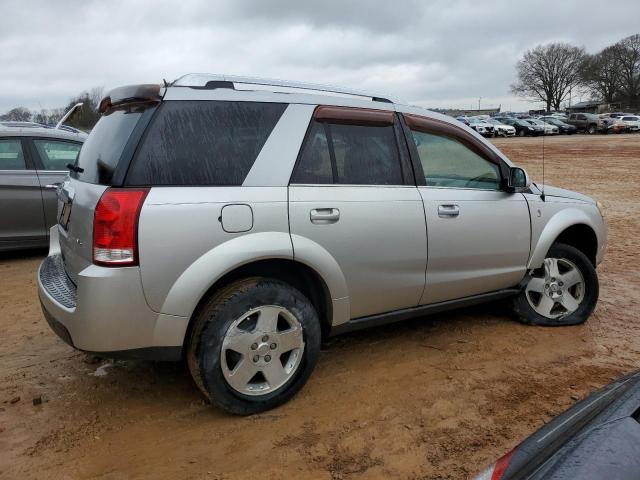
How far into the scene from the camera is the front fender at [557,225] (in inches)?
166

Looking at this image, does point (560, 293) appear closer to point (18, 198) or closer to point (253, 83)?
point (253, 83)

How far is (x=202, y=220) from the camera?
2.75 meters

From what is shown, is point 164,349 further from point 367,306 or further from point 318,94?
point 318,94

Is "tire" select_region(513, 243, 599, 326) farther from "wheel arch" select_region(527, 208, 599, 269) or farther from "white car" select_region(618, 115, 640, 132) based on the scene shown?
"white car" select_region(618, 115, 640, 132)

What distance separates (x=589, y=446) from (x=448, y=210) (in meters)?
2.35

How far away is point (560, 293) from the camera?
448 cm

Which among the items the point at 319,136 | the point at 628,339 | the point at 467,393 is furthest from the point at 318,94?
the point at 628,339

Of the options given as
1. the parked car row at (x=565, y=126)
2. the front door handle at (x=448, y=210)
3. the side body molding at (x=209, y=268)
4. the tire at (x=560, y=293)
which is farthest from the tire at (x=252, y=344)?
the parked car row at (x=565, y=126)

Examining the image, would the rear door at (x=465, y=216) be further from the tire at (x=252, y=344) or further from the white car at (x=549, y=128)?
the white car at (x=549, y=128)

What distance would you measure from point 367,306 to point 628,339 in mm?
2246

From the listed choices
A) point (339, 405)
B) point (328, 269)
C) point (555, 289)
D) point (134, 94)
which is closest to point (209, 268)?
point (328, 269)

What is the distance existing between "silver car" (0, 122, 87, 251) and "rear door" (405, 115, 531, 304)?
188 inches

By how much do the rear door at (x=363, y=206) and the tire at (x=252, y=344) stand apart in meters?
0.34

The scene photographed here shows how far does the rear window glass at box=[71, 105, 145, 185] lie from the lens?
2844 millimetres
